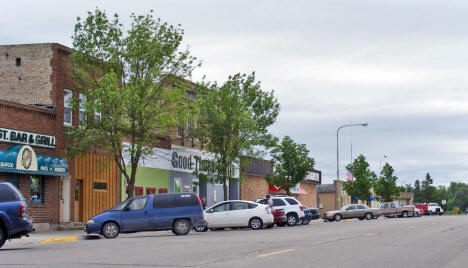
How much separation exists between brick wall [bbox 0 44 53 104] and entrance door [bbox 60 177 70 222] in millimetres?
3970

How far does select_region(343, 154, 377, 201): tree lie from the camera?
245 ft

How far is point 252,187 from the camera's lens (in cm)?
5603

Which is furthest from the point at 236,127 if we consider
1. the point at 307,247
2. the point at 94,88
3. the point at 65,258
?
the point at 65,258

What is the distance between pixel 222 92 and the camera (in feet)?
134

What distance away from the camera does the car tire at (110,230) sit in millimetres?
25281

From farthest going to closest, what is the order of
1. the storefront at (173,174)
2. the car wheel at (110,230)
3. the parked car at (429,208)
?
the parked car at (429,208) < the storefront at (173,174) < the car wheel at (110,230)

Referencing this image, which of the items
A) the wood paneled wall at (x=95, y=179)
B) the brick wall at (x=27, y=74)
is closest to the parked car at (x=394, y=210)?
the wood paneled wall at (x=95, y=179)

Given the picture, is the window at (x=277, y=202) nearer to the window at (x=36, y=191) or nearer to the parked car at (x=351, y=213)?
the window at (x=36, y=191)

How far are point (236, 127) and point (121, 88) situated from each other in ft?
37.4

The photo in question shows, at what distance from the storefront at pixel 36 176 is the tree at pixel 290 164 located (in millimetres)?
22123

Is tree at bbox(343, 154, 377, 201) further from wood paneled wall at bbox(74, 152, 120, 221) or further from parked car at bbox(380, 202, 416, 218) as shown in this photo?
wood paneled wall at bbox(74, 152, 120, 221)

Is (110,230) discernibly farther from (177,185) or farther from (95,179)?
(177,185)

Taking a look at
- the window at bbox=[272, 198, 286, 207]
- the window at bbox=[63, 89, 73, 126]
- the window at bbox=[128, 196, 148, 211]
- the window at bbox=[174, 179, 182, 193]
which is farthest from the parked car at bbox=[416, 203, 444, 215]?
the window at bbox=[128, 196, 148, 211]

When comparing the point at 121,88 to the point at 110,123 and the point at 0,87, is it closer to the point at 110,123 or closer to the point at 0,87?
the point at 110,123
